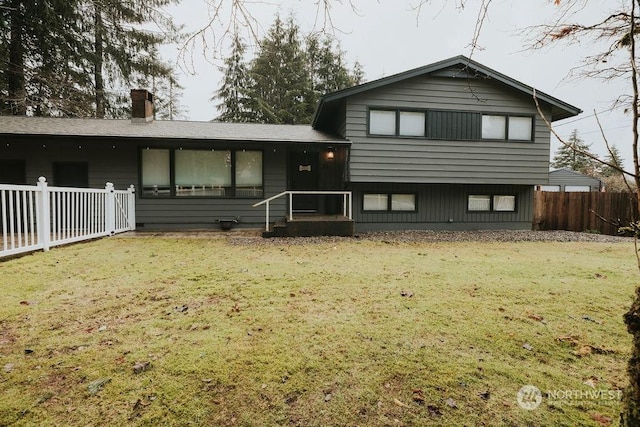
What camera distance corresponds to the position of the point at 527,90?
10.3 meters

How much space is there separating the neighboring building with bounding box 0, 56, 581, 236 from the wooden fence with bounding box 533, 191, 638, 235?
1.64 metres

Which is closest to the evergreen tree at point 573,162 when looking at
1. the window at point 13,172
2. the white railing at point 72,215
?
the white railing at point 72,215

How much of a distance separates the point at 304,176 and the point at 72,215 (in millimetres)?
6826

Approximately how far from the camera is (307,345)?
8.70ft

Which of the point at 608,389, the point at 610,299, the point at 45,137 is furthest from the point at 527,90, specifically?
the point at 45,137

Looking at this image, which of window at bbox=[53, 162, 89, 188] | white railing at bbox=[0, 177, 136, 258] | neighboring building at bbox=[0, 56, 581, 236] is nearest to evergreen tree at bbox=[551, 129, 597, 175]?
neighboring building at bbox=[0, 56, 581, 236]

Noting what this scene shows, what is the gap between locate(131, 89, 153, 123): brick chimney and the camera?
11133mm

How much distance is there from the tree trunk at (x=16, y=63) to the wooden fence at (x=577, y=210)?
2046 cm

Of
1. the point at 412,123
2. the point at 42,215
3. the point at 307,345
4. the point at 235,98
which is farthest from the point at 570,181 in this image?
the point at 42,215

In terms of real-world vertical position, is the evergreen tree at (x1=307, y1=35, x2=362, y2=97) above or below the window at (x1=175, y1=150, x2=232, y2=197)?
above

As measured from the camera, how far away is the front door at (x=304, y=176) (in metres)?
11.5

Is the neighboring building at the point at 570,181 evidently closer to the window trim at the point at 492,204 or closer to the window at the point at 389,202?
the window trim at the point at 492,204

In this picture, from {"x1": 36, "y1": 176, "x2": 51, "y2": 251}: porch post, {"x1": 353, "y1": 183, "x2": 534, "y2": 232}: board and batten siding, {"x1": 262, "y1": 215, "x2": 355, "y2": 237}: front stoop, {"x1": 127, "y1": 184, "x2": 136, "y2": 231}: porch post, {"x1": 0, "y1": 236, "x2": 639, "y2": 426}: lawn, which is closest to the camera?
{"x1": 0, "y1": 236, "x2": 639, "y2": 426}: lawn

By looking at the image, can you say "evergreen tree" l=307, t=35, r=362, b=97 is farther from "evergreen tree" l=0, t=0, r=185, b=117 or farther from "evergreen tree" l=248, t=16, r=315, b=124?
"evergreen tree" l=0, t=0, r=185, b=117
